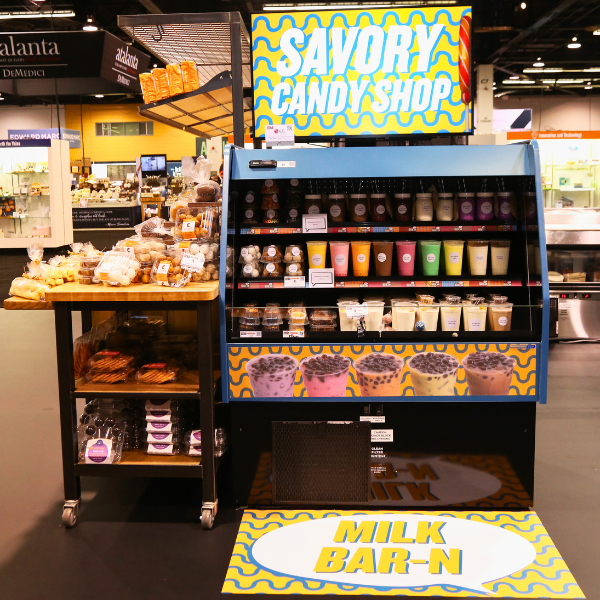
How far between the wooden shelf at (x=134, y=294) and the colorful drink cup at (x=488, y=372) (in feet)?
4.36

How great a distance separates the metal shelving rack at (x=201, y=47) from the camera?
11.0ft

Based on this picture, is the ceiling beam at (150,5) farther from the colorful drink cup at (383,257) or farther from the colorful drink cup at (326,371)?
the colorful drink cup at (326,371)

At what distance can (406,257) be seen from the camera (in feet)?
11.1

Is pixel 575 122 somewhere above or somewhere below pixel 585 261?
above

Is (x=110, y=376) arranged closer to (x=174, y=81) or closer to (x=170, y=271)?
(x=170, y=271)

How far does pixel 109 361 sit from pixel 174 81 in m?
1.87

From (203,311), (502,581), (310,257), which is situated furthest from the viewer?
(310,257)

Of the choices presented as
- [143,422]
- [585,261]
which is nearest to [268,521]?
[143,422]

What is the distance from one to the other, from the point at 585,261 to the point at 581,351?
107 centimetres

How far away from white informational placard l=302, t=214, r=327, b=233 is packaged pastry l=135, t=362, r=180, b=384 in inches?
40.6

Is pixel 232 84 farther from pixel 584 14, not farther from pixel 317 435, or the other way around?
pixel 584 14

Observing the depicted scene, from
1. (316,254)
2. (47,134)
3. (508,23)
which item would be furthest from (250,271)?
(47,134)

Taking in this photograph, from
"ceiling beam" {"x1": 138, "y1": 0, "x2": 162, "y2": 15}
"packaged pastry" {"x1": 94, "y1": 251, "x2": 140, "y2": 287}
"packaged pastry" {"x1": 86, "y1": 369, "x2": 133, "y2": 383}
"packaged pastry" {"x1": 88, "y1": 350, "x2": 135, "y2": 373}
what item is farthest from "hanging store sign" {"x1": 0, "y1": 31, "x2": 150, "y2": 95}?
"packaged pastry" {"x1": 86, "y1": 369, "x2": 133, "y2": 383}

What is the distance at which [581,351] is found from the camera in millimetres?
6434
